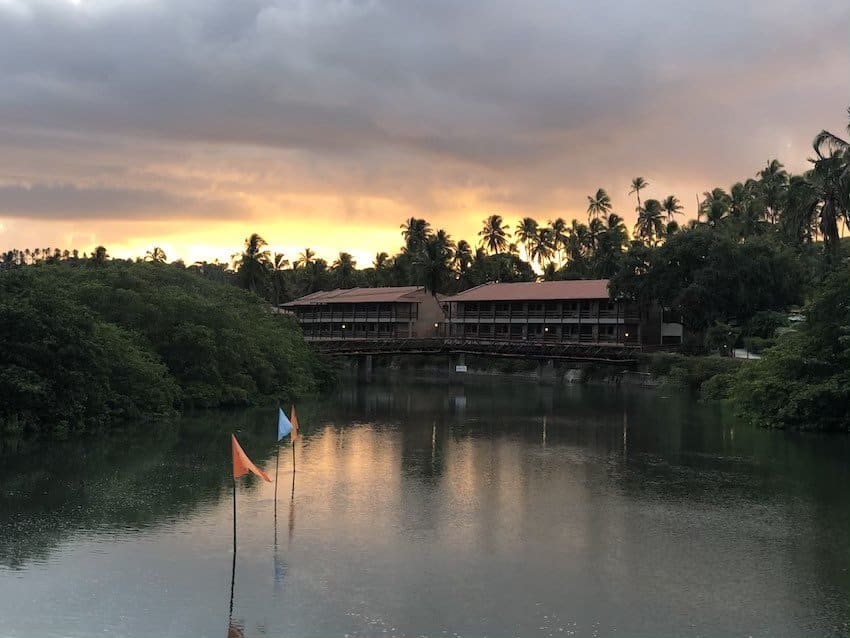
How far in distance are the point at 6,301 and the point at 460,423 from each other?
22378 millimetres

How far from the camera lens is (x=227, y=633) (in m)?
14.2

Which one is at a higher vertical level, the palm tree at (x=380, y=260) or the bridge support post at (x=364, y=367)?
the palm tree at (x=380, y=260)

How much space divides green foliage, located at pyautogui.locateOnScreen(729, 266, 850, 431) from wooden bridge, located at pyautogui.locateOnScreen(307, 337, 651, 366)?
89.5 feet

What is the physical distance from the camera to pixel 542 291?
279 ft

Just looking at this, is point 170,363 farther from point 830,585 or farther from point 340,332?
point 340,332

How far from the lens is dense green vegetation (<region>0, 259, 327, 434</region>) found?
116 feet

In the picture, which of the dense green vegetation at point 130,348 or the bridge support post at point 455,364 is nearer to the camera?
the dense green vegetation at point 130,348

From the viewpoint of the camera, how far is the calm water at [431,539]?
48.8ft

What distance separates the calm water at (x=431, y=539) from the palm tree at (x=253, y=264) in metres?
71.5

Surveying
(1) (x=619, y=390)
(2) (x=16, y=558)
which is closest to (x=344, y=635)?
(2) (x=16, y=558)

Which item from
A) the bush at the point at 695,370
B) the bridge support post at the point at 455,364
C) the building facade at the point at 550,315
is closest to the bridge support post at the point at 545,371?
the building facade at the point at 550,315

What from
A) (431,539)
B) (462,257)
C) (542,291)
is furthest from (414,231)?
(431,539)

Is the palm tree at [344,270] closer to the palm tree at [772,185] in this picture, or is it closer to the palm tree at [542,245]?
the palm tree at [542,245]

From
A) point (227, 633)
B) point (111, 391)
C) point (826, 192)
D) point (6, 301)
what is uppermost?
point (826, 192)
